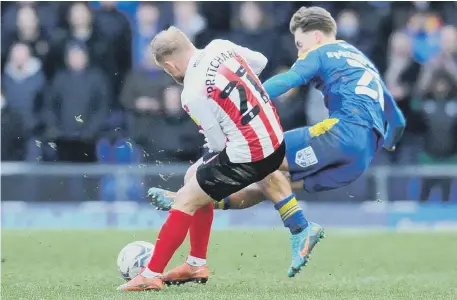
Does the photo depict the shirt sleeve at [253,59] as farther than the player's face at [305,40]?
No

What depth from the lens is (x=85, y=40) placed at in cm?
1488

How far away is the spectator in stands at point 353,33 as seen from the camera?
1514 cm

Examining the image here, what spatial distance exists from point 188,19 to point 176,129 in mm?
1472

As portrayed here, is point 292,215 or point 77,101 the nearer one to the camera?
point 292,215

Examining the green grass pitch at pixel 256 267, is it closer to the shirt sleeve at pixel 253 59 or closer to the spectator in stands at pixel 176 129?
the spectator in stands at pixel 176 129

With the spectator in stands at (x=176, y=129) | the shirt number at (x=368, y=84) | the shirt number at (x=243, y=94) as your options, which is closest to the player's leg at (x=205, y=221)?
the shirt number at (x=243, y=94)

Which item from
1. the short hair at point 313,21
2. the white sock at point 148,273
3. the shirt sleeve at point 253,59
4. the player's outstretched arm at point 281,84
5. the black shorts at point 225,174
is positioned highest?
the short hair at point 313,21

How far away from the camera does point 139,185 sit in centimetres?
1448

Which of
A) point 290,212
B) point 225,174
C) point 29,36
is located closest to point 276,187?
point 290,212

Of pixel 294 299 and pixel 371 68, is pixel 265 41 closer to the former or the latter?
pixel 371 68

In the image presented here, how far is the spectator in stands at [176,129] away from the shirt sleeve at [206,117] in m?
6.32

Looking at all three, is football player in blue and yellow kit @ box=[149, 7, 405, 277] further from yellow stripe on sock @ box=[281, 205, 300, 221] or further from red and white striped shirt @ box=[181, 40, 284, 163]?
red and white striped shirt @ box=[181, 40, 284, 163]

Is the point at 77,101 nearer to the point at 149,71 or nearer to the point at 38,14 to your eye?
the point at 149,71

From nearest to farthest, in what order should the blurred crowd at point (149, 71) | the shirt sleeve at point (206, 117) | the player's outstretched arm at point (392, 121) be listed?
1. the shirt sleeve at point (206, 117)
2. the player's outstretched arm at point (392, 121)
3. the blurred crowd at point (149, 71)
